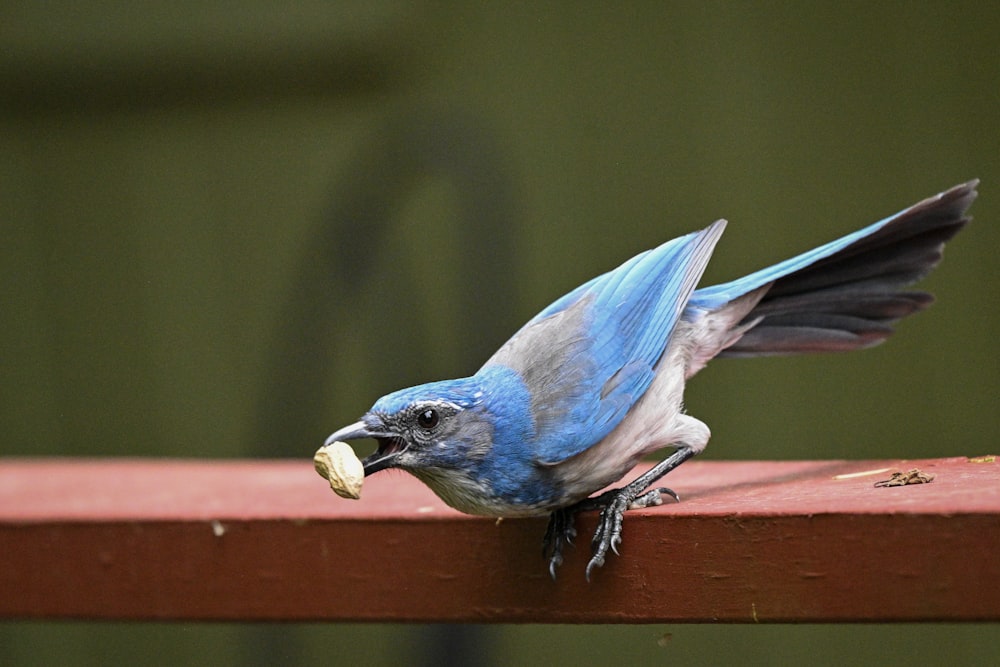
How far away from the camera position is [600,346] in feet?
7.91

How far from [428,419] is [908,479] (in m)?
0.85

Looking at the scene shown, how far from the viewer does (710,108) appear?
16.3 feet

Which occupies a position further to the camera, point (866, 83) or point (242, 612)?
point (866, 83)

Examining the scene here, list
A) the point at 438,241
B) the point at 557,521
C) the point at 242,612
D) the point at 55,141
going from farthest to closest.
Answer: the point at 55,141
the point at 438,241
the point at 242,612
the point at 557,521

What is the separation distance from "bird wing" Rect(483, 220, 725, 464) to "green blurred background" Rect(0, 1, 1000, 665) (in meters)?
1.38

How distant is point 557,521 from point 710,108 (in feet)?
10.2

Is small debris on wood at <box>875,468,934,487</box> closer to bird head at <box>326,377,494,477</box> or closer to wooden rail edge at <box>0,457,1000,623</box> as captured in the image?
Result: wooden rail edge at <box>0,457,1000,623</box>

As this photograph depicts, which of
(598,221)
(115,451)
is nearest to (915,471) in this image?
(598,221)

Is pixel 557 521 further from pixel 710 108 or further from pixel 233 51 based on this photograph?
pixel 233 51

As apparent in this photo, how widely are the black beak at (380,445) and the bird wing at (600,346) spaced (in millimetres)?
249

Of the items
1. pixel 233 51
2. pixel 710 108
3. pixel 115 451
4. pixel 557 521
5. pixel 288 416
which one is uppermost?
pixel 233 51

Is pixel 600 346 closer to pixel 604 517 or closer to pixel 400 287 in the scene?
pixel 604 517

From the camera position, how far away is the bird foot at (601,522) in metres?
2.11

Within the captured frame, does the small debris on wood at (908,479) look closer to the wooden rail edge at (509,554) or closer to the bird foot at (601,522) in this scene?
the wooden rail edge at (509,554)
